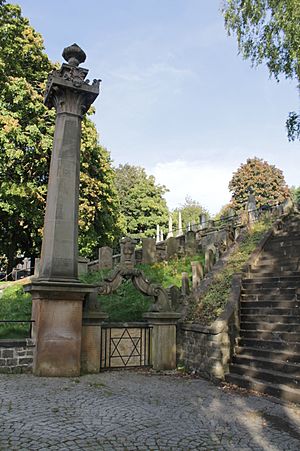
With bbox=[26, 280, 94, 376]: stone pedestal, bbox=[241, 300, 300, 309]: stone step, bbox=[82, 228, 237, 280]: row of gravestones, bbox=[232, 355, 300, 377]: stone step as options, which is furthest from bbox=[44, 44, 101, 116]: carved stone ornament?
bbox=[82, 228, 237, 280]: row of gravestones

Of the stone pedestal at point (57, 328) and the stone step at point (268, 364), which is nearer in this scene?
the stone step at point (268, 364)

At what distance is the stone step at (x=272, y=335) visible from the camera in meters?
8.44

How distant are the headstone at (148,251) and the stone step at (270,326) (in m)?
11.1

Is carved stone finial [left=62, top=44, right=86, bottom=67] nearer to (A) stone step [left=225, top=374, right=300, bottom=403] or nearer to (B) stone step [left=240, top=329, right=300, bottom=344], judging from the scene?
(B) stone step [left=240, top=329, right=300, bottom=344]

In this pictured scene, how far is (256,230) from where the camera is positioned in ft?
55.7

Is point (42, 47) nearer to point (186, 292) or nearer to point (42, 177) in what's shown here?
point (42, 177)

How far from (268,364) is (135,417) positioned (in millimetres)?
3503

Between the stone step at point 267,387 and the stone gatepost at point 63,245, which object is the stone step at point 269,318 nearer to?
the stone step at point 267,387

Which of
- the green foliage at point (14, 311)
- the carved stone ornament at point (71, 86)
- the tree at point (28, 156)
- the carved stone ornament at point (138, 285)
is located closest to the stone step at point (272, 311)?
the carved stone ornament at point (138, 285)

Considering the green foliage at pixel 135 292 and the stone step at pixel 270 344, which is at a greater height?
the green foliage at pixel 135 292

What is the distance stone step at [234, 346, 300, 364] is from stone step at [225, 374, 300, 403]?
64 centimetres

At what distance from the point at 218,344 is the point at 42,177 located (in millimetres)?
16460

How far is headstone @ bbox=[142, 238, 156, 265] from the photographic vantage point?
20812mm

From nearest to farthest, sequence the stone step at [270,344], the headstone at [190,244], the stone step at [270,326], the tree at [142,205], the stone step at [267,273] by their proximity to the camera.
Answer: the stone step at [270,344] < the stone step at [270,326] < the stone step at [267,273] < the headstone at [190,244] < the tree at [142,205]
